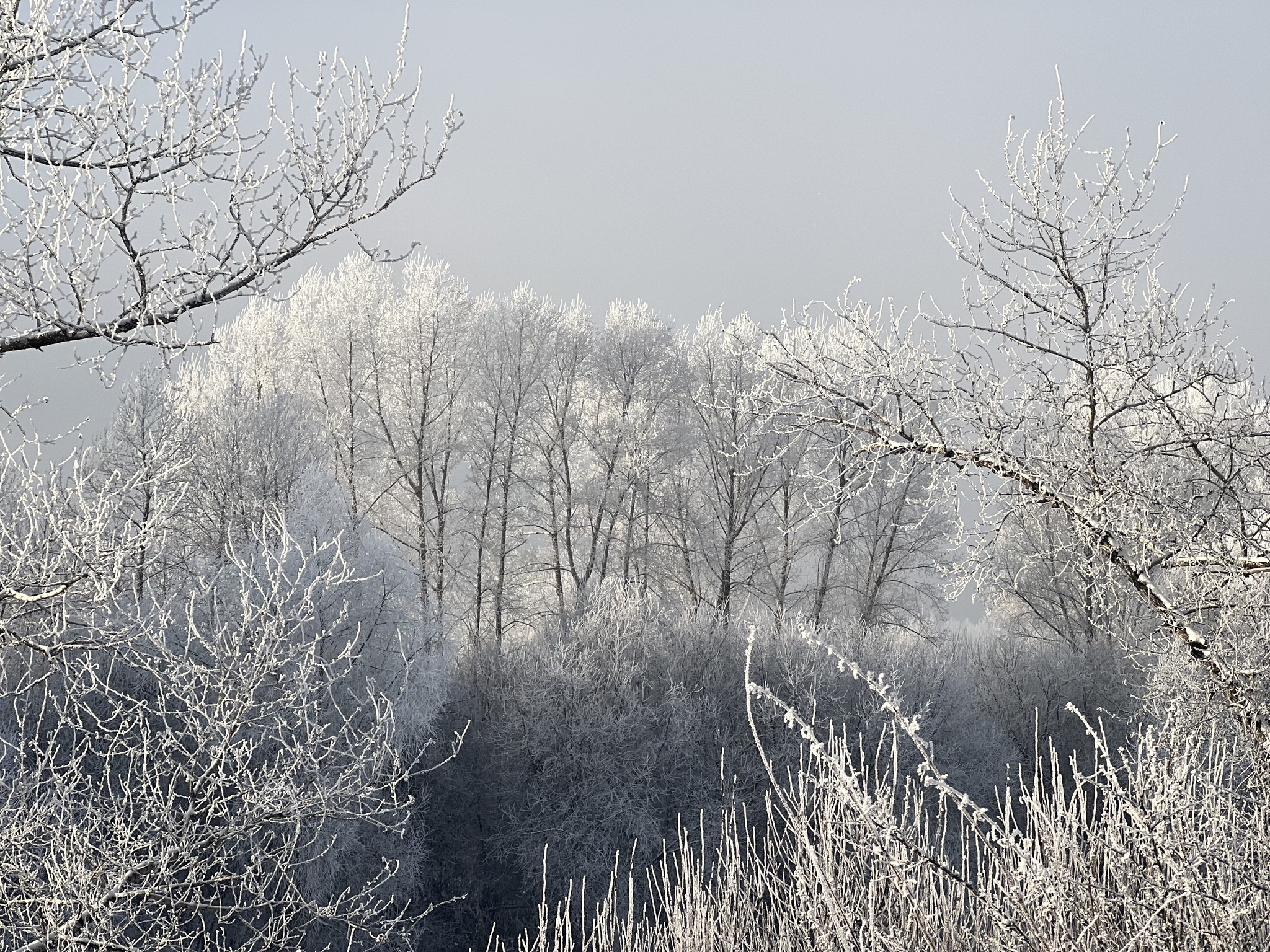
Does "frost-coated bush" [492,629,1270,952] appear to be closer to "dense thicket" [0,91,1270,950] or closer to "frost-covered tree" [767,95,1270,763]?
"dense thicket" [0,91,1270,950]

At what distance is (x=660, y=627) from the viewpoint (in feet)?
73.6

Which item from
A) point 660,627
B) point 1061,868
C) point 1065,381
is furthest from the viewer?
point 660,627

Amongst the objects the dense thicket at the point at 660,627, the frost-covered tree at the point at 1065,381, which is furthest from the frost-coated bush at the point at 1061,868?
the frost-covered tree at the point at 1065,381

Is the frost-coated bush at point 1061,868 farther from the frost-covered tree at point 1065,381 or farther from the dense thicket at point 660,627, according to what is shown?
the frost-covered tree at point 1065,381

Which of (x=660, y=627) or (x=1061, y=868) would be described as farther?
(x=660, y=627)

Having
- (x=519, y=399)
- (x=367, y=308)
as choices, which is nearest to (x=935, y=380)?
(x=519, y=399)

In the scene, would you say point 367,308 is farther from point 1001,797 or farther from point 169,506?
point 169,506

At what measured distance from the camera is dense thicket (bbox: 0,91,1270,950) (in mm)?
4973

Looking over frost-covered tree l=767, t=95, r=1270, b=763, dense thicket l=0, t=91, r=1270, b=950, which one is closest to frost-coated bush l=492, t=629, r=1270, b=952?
dense thicket l=0, t=91, r=1270, b=950

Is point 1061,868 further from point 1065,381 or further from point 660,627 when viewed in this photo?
point 660,627

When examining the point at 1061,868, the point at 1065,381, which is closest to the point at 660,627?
the point at 1065,381

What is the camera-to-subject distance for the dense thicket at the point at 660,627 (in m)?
4.97

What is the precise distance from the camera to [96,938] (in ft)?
20.0

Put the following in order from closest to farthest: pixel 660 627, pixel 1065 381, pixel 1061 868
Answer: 1. pixel 1061 868
2. pixel 1065 381
3. pixel 660 627
